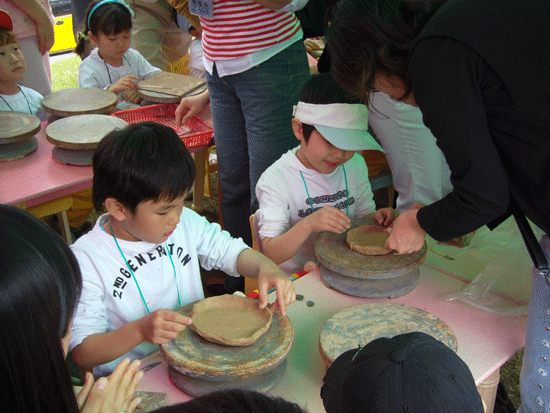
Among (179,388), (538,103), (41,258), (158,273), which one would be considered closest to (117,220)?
(158,273)

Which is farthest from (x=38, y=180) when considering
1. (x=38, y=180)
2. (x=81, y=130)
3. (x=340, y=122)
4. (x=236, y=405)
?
(x=236, y=405)

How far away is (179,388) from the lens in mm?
1188

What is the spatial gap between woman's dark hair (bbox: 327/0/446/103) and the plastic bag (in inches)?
25.4

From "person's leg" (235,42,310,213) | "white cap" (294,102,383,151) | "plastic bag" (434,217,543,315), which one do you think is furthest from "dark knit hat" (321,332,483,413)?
"person's leg" (235,42,310,213)

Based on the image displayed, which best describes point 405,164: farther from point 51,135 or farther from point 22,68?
point 22,68

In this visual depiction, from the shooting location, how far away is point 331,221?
5.45 feet

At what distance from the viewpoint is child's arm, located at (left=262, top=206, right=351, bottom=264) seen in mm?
1658

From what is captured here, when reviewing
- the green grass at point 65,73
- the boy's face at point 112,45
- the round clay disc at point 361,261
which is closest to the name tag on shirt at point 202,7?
the round clay disc at point 361,261

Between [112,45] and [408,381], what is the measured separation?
3.12 metres

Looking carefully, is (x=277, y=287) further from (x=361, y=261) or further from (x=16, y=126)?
(x=16, y=126)

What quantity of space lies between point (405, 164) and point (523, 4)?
1.48 meters

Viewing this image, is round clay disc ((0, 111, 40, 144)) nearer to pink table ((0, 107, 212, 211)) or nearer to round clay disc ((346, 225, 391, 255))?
pink table ((0, 107, 212, 211))

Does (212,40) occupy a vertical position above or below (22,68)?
above

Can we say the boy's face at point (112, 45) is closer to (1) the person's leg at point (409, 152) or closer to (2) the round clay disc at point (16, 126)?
(2) the round clay disc at point (16, 126)
